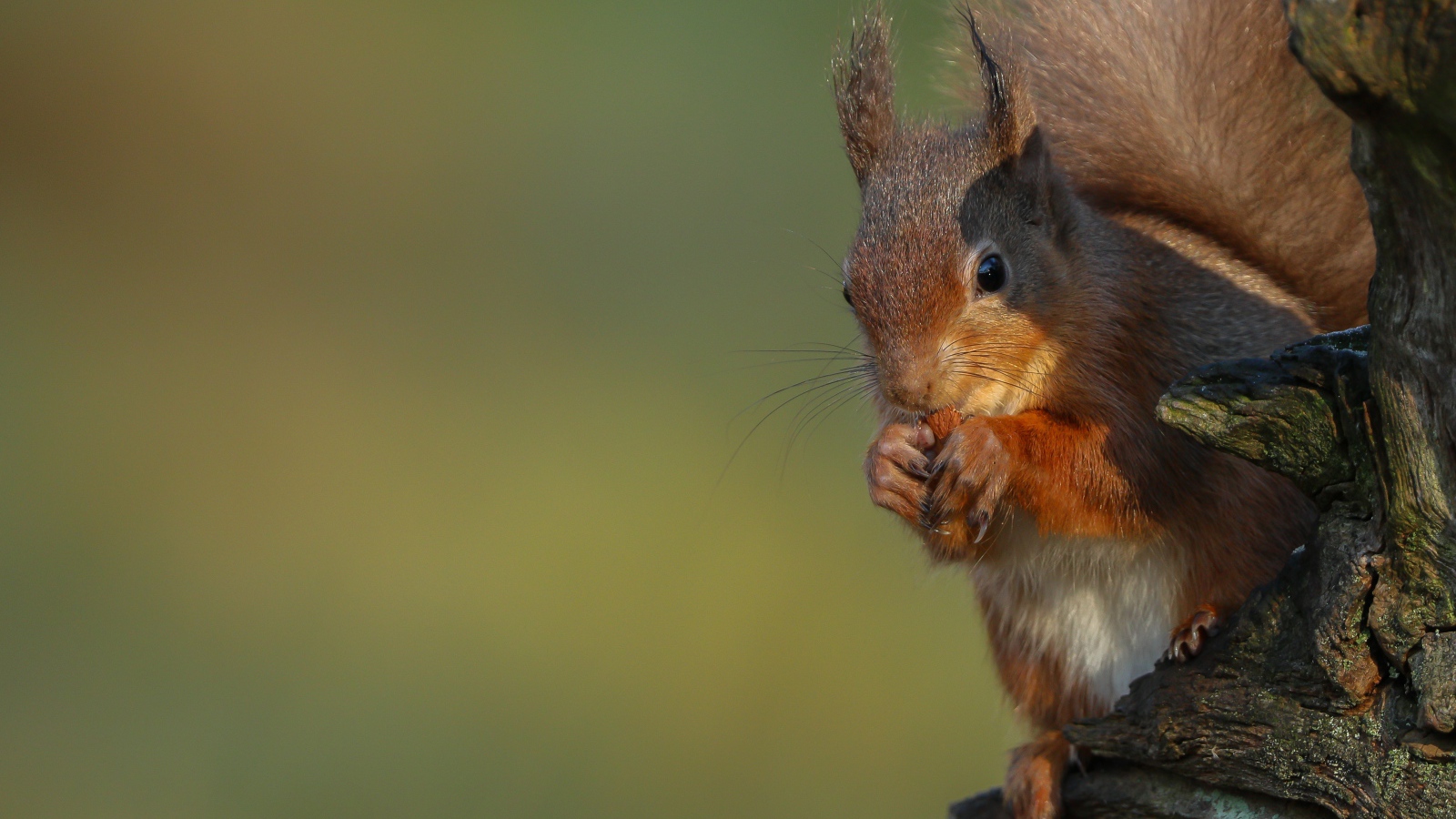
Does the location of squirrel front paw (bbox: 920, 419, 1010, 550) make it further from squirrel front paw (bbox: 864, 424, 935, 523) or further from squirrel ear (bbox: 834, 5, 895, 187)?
squirrel ear (bbox: 834, 5, 895, 187)

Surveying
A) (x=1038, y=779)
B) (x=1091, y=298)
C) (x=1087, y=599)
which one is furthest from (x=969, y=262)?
(x=1038, y=779)

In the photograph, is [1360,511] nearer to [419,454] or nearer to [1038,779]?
[1038,779]

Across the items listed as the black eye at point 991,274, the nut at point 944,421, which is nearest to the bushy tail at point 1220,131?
the black eye at point 991,274

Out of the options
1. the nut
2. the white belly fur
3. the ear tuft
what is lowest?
the white belly fur

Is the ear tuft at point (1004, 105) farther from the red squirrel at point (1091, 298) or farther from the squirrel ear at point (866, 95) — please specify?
the squirrel ear at point (866, 95)

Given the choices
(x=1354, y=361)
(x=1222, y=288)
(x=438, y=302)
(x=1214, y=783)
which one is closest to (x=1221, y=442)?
(x=1354, y=361)

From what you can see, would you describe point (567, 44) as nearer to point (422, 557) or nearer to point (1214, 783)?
point (422, 557)

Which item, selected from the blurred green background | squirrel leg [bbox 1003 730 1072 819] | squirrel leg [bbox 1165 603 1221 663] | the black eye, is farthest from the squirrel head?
the blurred green background
